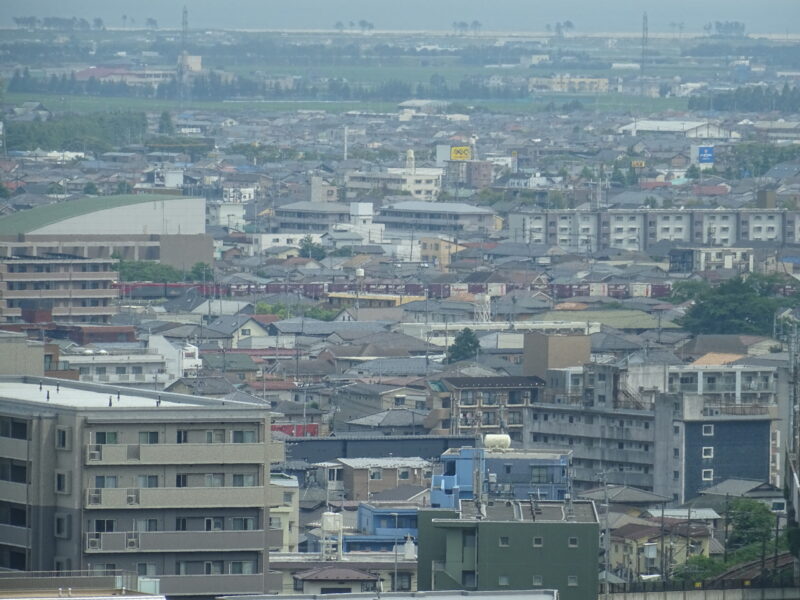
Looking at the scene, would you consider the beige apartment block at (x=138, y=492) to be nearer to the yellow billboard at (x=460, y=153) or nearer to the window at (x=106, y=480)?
the window at (x=106, y=480)

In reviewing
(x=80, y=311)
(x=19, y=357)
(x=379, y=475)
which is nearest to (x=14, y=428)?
(x=19, y=357)

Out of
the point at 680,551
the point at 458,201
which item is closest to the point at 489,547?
the point at 680,551

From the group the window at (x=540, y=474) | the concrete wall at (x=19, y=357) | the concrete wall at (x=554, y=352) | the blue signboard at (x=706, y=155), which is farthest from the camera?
the blue signboard at (x=706, y=155)

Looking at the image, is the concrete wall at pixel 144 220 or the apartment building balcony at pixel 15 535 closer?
the apartment building balcony at pixel 15 535

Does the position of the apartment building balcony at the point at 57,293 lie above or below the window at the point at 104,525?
below

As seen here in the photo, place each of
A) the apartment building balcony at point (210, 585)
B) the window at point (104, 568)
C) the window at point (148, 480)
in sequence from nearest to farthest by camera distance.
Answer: the window at point (104, 568), the apartment building balcony at point (210, 585), the window at point (148, 480)

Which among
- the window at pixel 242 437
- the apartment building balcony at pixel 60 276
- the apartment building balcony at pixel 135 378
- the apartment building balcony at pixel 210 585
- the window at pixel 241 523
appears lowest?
the apartment building balcony at pixel 60 276

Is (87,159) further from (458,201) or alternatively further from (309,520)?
(309,520)

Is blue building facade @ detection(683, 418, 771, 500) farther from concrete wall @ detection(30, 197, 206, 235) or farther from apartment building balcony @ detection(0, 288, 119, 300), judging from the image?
concrete wall @ detection(30, 197, 206, 235)

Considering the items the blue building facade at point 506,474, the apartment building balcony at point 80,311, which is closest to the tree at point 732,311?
A: the apartment building balcony at point 80,311
